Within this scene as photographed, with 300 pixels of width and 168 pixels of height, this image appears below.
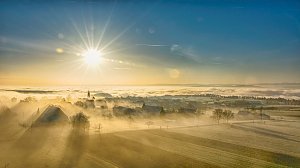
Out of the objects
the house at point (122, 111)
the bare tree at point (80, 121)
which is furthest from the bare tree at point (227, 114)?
the bare tree at point (80, 121)

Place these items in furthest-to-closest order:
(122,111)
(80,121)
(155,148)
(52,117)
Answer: (122,111) < (52,117) < (80,121) < (155,148)

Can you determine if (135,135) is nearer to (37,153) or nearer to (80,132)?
(80,132)

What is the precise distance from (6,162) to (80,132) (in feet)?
50.4

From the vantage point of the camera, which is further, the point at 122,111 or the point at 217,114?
the point at 122,111

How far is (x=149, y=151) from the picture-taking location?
34.1 m

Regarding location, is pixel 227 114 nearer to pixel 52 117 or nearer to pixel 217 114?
pixel 217 114

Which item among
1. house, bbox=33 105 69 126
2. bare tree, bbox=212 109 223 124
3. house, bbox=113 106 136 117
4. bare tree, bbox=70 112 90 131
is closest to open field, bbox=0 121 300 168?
bare tree, bbox=70 112 90 131

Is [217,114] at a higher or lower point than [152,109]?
lower

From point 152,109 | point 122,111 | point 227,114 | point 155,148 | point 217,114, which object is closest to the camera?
point 155,148

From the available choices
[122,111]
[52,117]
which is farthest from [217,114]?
[52,117]

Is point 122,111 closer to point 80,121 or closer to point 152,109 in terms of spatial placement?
point 152,109

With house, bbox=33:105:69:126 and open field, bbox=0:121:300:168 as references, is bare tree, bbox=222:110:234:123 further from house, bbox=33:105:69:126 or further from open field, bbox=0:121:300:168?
house, bbox=33:105:69:126

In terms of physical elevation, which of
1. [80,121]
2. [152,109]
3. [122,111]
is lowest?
[80,121]

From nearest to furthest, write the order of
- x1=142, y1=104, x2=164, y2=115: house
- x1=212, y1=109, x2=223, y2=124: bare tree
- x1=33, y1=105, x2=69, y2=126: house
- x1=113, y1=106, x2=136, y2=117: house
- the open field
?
the open field, x1=33, y1=105, x2=69, y2=126: house, x1=212, y1=109, x2=223, y2=124: bare tree, x1=142, y1=104, x2=164, y2=115: house, x1=113, y1=106, x2=136, y2=117: house
